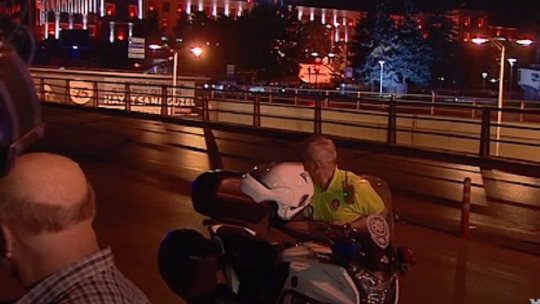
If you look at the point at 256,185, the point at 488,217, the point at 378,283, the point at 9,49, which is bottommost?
the point at 488,217

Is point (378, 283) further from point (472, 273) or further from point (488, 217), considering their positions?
point (488, 217)

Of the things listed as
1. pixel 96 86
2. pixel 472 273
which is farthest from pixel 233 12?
pixel 472 273

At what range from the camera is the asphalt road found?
849 cm

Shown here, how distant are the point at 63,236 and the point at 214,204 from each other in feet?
7.91

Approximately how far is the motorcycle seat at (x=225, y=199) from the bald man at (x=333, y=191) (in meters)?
0.47

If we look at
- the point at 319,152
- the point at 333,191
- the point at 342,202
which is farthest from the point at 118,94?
the point at 342,202

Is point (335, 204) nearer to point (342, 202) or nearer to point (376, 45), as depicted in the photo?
point (342, 202)

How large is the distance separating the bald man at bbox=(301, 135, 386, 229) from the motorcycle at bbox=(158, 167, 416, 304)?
0.09 meters

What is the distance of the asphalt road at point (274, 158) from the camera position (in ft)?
27.9

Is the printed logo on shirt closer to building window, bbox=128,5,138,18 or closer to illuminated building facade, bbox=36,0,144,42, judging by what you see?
illuminated building facade, bbox=36,0,144,42

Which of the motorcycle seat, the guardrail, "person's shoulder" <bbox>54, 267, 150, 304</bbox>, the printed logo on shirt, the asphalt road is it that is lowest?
the asphalt road

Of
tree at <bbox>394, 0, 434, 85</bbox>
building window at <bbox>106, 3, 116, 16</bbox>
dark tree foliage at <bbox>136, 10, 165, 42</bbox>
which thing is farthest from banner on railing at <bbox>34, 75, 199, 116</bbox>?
building window at <bbox>106, 3, 116, 16</bbox>

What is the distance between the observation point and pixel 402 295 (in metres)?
7.96

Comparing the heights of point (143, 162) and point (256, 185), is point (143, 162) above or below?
below
